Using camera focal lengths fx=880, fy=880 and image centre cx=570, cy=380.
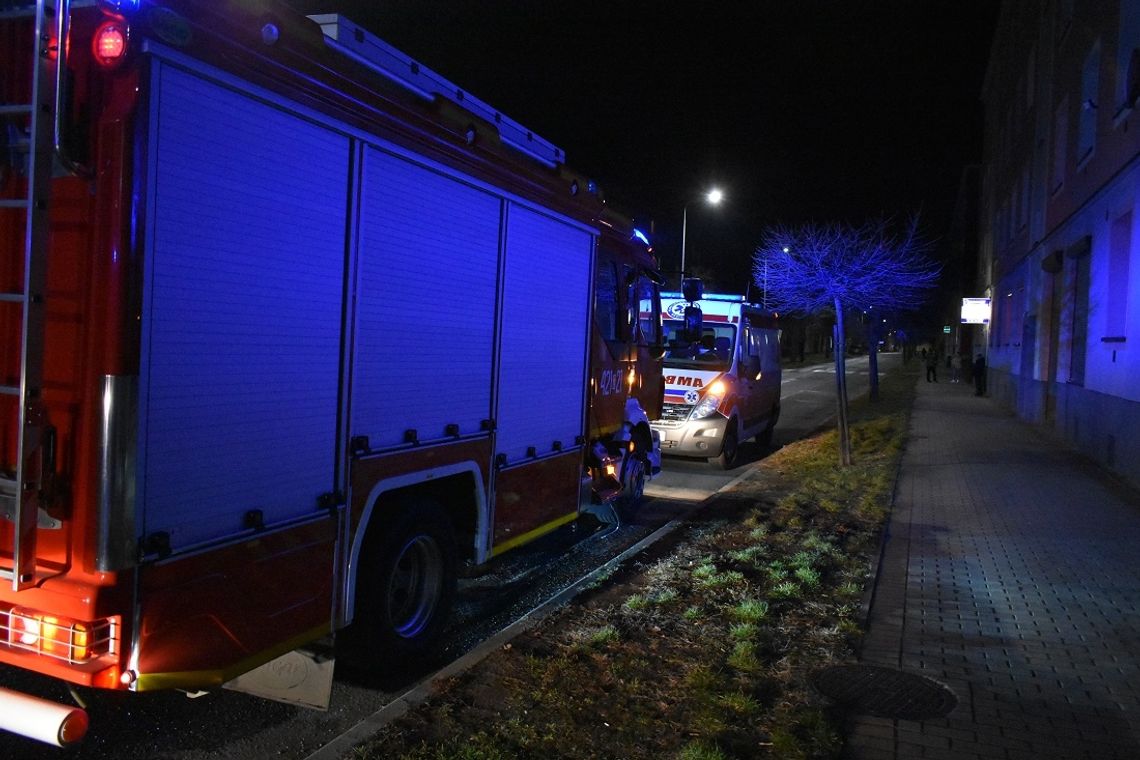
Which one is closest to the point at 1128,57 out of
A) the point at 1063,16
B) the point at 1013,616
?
the point at 1063,16

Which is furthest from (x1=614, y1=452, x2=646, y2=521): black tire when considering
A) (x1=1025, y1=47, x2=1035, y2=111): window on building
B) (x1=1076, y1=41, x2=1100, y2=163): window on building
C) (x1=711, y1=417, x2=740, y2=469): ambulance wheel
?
(x1=1025, y1=47, x2=1035, y2=111): window on building

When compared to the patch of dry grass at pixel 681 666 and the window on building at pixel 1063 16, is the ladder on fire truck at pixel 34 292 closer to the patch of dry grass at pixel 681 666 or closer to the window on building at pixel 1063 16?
the patch of dry grass at pixel 681 666

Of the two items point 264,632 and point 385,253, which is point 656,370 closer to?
point 385,253

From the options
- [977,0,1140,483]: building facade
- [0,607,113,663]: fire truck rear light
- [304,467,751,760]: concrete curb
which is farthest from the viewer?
[977,0,1140,483]: building facade

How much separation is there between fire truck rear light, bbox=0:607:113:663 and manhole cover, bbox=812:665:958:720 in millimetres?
3236

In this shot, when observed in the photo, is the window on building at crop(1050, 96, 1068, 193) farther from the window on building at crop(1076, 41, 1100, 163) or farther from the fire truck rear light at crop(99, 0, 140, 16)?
the fire truck rear light at crop(99, 0, 140, 16)

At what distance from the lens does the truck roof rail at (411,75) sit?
13.1 feet

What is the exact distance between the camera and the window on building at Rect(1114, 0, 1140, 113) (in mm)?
11632

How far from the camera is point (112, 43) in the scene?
9.15 feet

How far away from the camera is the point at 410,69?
466 centimetres

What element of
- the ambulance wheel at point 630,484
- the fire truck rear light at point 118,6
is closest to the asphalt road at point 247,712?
the ambulance wheel at point 630,484

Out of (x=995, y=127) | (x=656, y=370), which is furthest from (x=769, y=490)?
(x=995, y=127)

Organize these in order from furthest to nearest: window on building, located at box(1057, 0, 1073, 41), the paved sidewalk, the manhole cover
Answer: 1. window on building, located at box(1057, 0, 1073, 41)
2. the manhole cover
3. the paved sidewalk

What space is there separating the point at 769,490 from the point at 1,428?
842 centimetres
